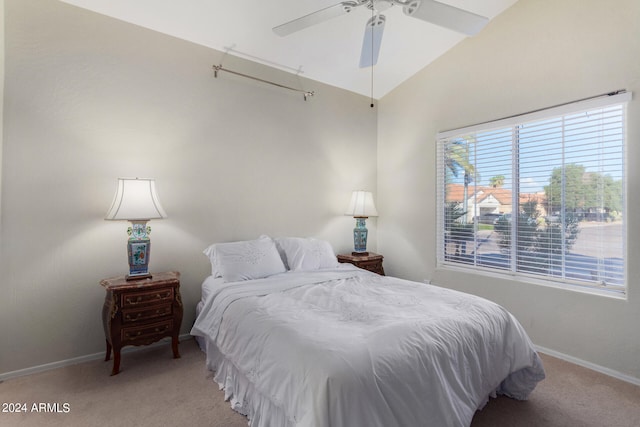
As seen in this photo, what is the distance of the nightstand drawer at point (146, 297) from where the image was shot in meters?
2.36

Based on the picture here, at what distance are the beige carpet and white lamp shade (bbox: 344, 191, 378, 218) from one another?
2.29 meters

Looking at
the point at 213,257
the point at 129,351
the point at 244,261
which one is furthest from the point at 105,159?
the point at 129,351

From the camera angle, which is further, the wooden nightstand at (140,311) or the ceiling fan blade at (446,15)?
the wooden nightstand at (140,311)

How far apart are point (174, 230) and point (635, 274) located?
379 centimetres

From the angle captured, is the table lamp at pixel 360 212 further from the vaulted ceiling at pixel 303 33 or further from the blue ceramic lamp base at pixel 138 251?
the blue ceramic lamp base at pixel 138 251

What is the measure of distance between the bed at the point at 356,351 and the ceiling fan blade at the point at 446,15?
5.80 feet

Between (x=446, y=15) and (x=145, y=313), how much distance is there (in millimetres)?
2941

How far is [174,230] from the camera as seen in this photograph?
2.97 m

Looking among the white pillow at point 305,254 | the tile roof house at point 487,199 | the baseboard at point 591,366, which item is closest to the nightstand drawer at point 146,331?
the white pillow at point 305,254

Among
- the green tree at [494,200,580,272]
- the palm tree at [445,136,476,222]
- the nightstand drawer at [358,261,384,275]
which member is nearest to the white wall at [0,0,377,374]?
the nightstand drawer at [358,261,384,275]

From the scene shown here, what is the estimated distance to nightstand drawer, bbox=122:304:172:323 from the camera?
93.2 inches

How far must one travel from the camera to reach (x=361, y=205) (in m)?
3.96

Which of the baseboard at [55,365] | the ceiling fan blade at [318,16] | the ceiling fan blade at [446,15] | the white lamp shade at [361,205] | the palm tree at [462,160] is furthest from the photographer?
the white lamp shade at [361,205]

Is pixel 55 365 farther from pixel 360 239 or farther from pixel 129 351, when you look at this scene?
pixel 360 239
